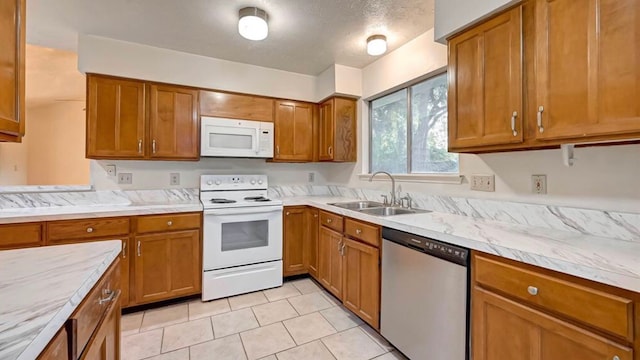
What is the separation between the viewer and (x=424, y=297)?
5.21 ft

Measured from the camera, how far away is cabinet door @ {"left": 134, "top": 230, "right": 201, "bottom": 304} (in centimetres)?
235

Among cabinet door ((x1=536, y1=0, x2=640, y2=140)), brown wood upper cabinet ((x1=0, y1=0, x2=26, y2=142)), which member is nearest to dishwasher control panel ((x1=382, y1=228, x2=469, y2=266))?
cabinet door ((x1=536, y1=0, x2=640, y2=140))

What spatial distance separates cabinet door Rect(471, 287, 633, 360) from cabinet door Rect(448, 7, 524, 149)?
0.84 metres

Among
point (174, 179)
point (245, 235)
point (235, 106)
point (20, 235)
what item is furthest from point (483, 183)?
point (20, 235)

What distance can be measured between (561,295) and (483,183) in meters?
0.99

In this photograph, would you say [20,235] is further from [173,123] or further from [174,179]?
[173,123]

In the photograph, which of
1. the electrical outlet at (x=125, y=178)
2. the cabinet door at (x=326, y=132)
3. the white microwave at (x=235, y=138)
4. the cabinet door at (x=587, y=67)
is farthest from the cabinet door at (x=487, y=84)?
the electrical outlet at (x=125, y=178)

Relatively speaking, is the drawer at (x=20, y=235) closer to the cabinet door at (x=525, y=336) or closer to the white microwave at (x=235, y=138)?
Answer: the white microwave at (x=235, y=138)

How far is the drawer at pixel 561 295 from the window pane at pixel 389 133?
159 centimetres

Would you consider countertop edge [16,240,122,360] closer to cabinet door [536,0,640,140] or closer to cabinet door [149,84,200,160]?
cabinet door [536,0,640,140]

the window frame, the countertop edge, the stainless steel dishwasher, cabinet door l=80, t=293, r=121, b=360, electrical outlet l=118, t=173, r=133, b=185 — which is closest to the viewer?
the countertop edge

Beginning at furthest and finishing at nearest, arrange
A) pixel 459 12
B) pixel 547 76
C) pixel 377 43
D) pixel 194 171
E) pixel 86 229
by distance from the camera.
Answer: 1. pixel 194 171
2. pixel 377 43
3. pixel 86 229
4. pixel 459 12
5. pixel 547 76

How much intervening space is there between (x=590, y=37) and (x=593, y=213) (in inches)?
33.2

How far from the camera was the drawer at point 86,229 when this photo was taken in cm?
207
